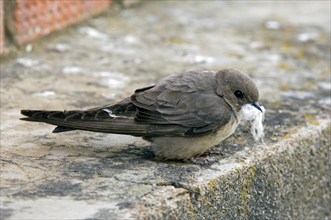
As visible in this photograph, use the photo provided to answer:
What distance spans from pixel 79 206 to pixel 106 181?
0.99ft

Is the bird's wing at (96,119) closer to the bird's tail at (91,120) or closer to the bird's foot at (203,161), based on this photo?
the bird's tail at (91,120)

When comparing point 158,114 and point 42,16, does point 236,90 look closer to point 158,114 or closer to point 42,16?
point 158,114

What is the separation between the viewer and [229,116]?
11.2 ft

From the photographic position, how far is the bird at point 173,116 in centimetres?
333

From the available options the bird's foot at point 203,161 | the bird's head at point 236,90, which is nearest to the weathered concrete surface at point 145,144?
the bird's foot at point 203,161

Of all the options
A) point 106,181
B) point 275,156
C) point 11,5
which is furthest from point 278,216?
point 11,5

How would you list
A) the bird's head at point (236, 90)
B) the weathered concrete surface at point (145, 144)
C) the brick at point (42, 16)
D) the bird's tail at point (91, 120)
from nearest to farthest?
the weathered concrete surface at point (145, 144) → the bird's tail at point (91, 120) → the bird's head at point (236, 90) → the brick at point (42, 16)

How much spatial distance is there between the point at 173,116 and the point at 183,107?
6cm

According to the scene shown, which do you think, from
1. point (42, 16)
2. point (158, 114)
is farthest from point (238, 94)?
point (42, 16)

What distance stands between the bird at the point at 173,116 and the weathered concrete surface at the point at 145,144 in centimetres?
10

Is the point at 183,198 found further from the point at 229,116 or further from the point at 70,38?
the point at 70,38

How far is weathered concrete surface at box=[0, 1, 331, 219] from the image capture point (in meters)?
2.98

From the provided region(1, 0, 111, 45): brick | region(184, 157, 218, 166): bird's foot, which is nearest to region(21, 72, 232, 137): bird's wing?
region(184, 157, 218, 166): bird's foot

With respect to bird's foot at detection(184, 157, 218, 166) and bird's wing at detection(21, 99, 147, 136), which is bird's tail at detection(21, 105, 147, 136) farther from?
bird's foot at detection(184, 157, 218, 166)
